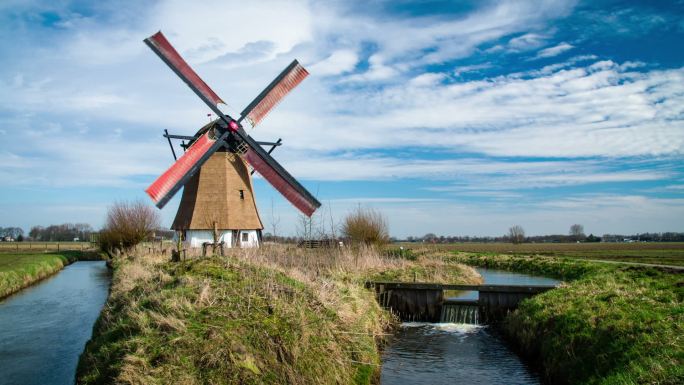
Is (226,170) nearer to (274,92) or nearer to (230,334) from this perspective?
(274,92)

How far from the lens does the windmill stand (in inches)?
871

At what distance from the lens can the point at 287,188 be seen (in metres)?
22.9

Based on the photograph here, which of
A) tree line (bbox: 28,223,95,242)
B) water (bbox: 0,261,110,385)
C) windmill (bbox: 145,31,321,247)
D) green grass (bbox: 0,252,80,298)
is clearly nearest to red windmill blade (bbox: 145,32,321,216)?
windmill (bbox: 145,31,321,247)

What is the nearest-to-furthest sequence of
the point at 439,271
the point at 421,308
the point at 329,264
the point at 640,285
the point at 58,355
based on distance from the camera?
1. the point at 58,355
2. the point at 640,285
3. the point at 421,308
4. the point at 329,264
5. the point at 439,271

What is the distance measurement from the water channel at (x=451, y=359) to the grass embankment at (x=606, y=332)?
0.52 m

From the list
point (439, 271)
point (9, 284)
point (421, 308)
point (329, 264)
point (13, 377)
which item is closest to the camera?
point (13, 377)

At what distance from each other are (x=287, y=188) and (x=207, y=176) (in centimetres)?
389

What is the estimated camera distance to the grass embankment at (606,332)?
671 centimetres

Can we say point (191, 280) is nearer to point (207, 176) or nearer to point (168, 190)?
point (168, 190)

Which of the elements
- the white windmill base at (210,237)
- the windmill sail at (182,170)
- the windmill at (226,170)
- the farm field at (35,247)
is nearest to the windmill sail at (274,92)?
the windmill at (226,170)

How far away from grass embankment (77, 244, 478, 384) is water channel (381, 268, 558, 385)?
96cm

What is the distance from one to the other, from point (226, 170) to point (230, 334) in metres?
16.9

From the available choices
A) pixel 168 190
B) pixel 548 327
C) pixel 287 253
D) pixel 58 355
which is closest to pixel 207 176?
pixel 168 190

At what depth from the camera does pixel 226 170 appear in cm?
2322
